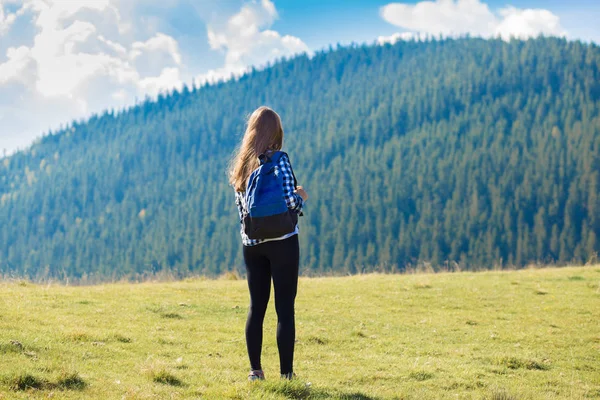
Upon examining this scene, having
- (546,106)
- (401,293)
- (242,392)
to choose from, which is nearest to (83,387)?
(242,392)

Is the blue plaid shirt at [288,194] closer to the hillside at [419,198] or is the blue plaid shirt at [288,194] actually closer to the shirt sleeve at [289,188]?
the shirt sleeve at [289,188]

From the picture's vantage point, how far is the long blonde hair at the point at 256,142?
6202mm

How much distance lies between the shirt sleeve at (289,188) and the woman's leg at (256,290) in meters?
0.58

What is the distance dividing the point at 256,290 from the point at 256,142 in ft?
5.19

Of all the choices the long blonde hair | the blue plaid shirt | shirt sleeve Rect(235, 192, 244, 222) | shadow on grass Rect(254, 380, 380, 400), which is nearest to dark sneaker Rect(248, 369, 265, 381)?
shadow on grass Rect(254, 380, 380, 400)

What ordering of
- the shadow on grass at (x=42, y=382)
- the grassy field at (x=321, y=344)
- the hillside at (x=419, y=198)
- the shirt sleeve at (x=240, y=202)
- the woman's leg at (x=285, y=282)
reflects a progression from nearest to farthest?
the shadow on grass at (x=42, y=382) → the woman's leg at (x=285, y=282) → the shirt sleeve at (x=240, y=202) → the grassy field at (x=321, y=344) → the hillside at (x=419, y=198)

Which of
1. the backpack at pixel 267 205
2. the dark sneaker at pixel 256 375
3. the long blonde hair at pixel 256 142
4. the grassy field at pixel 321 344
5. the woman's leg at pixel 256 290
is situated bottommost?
Result: the grassy field at pixel 321 344

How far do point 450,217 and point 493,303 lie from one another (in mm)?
114924

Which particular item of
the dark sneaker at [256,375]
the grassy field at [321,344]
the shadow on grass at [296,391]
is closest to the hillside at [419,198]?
the grassy field at [321,344]

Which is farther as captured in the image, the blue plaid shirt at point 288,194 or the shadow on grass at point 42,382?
the blue plaid shirt at point 288,194

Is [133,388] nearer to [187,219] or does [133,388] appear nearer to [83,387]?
[83,387]

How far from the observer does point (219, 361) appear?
8.34 m

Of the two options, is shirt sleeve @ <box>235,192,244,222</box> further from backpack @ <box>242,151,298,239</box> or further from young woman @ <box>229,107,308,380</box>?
backpack @ <box>242,151,298,239</box>

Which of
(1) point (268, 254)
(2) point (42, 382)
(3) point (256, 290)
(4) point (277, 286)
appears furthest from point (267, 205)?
(2) point (42, 382)
